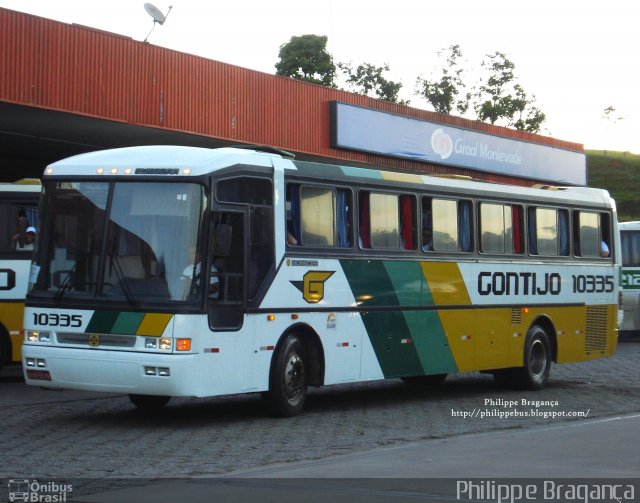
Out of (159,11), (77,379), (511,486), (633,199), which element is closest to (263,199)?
(77,379)

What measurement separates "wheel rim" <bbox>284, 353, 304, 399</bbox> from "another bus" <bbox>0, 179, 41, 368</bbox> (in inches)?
245

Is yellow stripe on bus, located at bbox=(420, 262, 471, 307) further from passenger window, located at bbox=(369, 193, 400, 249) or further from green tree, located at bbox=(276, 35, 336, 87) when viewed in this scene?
green tree, located at bbox=(276, 35, 336, 87)

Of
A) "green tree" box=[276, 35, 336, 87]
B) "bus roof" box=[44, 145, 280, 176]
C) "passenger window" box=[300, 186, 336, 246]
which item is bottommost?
"passenger window" box=[300, 186, 336, 246]

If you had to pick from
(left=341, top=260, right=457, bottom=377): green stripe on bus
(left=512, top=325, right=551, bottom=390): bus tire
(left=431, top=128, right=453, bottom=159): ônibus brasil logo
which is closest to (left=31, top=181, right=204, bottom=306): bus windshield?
(left=341, top=260, right=457, bottom=377): green stripe on bus

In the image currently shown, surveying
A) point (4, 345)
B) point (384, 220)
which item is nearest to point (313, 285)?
point (384, 220)

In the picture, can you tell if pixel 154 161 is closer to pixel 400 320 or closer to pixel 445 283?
pixel 400 320

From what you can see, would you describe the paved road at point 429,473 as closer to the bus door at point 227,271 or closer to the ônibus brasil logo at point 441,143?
the bus door at point 227,271

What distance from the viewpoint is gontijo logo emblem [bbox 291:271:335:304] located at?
14.3 m

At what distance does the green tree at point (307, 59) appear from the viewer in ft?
276

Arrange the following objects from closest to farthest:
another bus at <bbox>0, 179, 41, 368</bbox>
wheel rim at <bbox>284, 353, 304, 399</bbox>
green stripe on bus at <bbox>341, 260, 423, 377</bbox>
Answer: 1. wheel rim at <bbox>284, 353, 304, 399</bbox>
2. green stripe on bus at <bbox>341, 260, 423, 377</bbox>
3. another bus at <bbox>0, 179, 41, 368</bbox>

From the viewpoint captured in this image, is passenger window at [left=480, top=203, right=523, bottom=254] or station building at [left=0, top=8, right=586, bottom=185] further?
station building at [left=0, top=8, right=586, bottom=185]

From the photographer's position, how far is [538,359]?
1906 cm

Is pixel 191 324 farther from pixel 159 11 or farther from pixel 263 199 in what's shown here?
pixel 159 11

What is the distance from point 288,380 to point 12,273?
6508 mm
